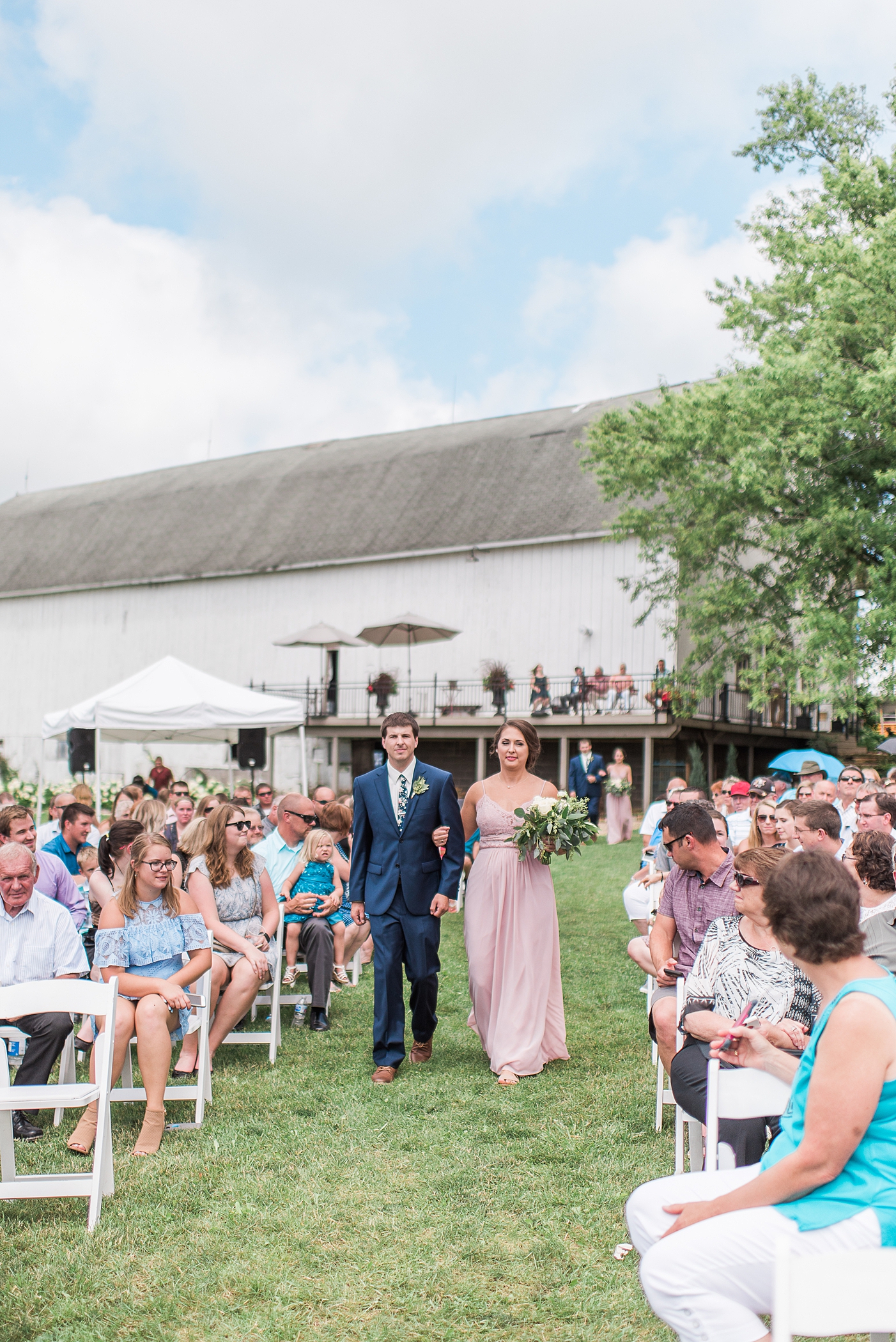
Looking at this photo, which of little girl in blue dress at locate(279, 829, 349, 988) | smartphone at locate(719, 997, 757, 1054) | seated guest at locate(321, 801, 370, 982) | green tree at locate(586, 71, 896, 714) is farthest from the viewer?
green tree at locate(586, 71, 896, 714)

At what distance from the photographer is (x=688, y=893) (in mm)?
5535

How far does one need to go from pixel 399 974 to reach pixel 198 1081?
1.33 m

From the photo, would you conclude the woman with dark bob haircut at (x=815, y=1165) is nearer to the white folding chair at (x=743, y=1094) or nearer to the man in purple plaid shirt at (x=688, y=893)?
the white folding chair at (x=743, y=1094)

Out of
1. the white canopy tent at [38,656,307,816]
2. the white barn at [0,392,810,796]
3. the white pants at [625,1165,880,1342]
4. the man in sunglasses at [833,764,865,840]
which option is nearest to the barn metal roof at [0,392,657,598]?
the white barn at [0,392,810,796]

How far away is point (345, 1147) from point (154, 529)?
3571 cm

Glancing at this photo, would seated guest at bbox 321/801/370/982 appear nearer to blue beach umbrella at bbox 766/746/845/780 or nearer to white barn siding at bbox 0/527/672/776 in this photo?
blue beach umbrella at bbox 766/746/845/780

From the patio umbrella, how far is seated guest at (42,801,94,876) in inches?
571

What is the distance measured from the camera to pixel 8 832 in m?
7.04

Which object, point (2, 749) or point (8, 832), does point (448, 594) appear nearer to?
point (2, 749)

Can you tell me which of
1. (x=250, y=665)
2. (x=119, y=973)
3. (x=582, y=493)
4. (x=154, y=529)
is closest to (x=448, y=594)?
(x=582, y=493)

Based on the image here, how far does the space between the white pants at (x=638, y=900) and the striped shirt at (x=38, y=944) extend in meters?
3.93

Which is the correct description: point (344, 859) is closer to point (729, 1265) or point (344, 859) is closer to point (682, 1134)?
point (682, 1134)

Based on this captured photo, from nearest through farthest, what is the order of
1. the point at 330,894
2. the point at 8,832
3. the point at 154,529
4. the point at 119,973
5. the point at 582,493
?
the point at 119,973, the point at 8,832, the point at 330,894, the point at 582,493, the point at 154,529

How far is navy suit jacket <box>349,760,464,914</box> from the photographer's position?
22.5 ft
